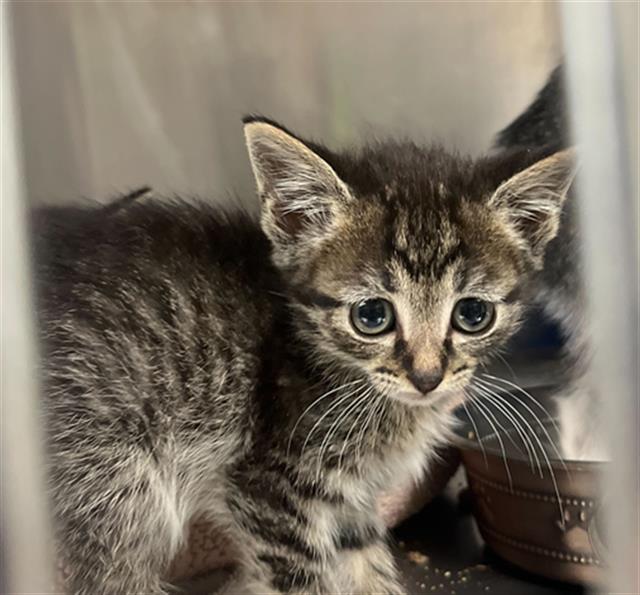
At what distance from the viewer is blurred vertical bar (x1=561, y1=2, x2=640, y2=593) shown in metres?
0.62

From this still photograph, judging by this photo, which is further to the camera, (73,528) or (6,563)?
(73,528)

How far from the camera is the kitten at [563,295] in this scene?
1.05 meters

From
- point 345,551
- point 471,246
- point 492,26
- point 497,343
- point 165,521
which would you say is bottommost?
point 345,551

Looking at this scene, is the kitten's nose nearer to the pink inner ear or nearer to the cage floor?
the pink inner ear

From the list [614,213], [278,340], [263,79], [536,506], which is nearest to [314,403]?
[278,340]

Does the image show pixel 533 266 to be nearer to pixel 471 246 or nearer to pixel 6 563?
pixel 471 246

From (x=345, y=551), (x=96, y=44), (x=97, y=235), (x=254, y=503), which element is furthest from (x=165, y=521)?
(x=96, y=44)

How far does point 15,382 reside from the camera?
0.69 metres

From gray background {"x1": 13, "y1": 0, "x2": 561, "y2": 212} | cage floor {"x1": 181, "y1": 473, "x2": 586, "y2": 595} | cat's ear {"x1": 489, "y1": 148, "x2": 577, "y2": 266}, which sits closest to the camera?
cat's ear {"x1": 489, "y1": 148, "x2": 577, "y2": 266}

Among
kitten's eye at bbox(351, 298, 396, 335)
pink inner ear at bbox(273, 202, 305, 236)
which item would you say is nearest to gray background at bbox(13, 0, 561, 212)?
pink inner ear at bbox(273, 202, 305, 236)

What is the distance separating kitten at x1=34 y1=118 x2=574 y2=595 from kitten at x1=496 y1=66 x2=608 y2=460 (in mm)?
72

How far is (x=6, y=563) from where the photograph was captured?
701mm

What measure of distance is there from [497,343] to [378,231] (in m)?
0.20

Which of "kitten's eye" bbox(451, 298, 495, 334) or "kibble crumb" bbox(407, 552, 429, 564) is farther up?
"kitten's eye" bbox(451, 298, 495, 334)
